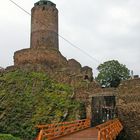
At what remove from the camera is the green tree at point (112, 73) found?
36969mm

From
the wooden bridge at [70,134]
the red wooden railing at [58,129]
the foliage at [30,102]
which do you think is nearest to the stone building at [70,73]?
the foliage at [30,102]

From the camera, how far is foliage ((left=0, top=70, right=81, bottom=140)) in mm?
22516

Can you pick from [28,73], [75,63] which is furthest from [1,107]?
[75,63]

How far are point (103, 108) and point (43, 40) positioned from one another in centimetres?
1072

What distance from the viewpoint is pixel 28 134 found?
21.7m

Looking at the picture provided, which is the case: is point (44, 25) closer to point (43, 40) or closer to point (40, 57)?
point (43, 40)

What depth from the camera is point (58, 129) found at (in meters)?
16.0

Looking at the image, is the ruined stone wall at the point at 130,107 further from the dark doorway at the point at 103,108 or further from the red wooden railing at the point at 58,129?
the red wooden railing at the point at 58,129

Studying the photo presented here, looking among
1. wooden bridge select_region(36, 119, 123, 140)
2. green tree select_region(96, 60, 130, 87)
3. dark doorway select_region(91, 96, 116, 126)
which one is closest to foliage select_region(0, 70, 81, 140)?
dark doorway select_region(91, 96, 116, 126)

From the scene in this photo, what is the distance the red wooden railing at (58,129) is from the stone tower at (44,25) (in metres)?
13.5

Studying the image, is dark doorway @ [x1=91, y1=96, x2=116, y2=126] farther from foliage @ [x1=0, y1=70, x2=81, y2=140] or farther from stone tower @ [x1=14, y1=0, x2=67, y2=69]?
stone tower @ [x1=14, y1=0, x2=67, y2=69]

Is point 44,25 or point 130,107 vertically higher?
point 44,25

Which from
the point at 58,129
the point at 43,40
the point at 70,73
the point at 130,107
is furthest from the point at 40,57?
the point at 58,129

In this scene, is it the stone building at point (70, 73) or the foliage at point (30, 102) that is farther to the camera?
the stone building at point (70, 73)
